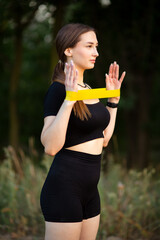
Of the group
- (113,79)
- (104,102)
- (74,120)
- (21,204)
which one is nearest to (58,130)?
(74,120)

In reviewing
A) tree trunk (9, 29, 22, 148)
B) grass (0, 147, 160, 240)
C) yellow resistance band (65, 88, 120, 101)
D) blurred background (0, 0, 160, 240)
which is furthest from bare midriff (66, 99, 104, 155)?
tree trunk (9, 29, 22, 148)

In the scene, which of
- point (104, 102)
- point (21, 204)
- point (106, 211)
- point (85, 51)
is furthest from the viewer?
point (104, 102)

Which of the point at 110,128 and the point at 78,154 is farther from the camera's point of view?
the point at 110,128

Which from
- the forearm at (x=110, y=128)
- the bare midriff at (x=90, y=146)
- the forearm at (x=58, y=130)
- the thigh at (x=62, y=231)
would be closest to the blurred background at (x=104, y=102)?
the forearm at (x=110, y=128)

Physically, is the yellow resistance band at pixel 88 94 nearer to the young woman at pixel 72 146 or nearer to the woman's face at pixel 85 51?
the young woman at pixel 72 146

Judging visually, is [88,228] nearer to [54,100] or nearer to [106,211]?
[54,100]

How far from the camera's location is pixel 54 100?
2295 millimetres

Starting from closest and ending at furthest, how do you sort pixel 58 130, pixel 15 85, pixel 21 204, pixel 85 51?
1. pixel 58 130
2. pixel 85 51
3. pixel 21 204
4. pixel 15 85

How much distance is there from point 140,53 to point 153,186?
465 centimetres

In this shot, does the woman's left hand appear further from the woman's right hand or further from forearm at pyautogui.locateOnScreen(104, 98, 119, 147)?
the woman's right hand

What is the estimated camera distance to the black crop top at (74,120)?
2.29 meters

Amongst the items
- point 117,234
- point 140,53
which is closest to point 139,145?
point 140,53

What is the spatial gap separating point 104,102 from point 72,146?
4.81m

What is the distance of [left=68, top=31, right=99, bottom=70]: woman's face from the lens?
2.41 metres
